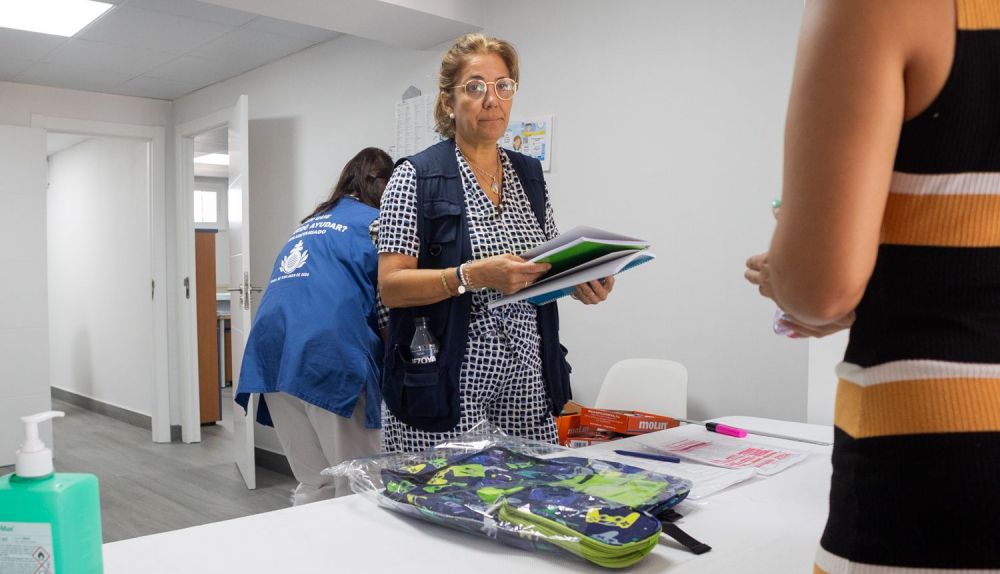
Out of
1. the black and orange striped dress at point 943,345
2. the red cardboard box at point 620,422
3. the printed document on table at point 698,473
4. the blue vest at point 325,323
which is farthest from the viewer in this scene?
the blue vest at point 325,323

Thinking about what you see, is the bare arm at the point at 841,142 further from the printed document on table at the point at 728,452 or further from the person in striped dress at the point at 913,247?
the printed document on table at the point at 728,452

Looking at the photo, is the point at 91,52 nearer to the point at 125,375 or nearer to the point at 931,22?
the point at 125,375

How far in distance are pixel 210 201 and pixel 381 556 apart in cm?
1130

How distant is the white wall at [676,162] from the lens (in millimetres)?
2566

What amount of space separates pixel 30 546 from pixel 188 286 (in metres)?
5.46

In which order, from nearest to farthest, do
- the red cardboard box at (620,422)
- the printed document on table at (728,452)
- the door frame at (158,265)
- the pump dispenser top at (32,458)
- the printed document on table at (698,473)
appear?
the pump dispenser top at (32,458)
the printed document on table at (698,473)
the printed document on table at (728,452)
the red cardboard box at (620,422)
the door frame at (158,265)

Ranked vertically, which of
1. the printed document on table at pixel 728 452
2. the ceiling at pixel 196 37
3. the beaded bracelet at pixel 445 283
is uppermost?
the ceiling at pixel 196 37

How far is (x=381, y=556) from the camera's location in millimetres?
970

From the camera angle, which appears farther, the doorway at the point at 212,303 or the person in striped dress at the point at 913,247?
the doorway at the point at 212,303

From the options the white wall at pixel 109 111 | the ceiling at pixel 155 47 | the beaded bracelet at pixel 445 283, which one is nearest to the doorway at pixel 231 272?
the white wall at pixel 109 111

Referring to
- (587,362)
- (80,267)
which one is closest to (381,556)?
(587,362)

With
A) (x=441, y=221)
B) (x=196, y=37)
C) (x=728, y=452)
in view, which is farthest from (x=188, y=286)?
(x=728, y=452)

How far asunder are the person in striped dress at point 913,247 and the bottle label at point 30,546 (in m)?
0.61

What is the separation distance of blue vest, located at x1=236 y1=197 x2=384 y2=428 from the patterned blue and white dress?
0.81 m
